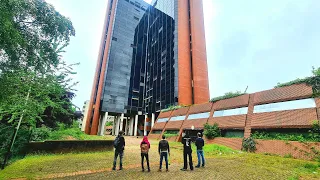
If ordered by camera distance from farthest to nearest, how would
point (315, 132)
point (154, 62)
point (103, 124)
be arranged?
point (154, 62)
point (103, 124)
point (315, 132)

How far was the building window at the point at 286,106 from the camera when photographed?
43.7ft

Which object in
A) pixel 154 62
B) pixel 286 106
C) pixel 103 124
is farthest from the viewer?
pixel 154 62

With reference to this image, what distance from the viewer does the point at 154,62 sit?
50.7m

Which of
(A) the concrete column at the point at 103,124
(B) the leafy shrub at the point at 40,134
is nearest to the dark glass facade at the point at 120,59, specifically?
(A) the concrete column at the point at 103,124

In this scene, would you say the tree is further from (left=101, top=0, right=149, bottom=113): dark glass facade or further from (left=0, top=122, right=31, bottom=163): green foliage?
(left=101, top=0, right=149, bottom=113): dark glass facade

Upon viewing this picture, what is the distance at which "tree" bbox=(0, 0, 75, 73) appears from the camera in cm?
489

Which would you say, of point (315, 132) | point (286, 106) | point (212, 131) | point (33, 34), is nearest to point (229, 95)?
point (212, 131)

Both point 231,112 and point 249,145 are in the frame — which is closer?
point 249,145

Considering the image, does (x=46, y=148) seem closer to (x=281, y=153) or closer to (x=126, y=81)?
(x=281, y=153)

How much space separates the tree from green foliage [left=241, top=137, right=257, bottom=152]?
1686 centimetres

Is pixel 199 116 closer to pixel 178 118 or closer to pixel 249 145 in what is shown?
pixel 178 118

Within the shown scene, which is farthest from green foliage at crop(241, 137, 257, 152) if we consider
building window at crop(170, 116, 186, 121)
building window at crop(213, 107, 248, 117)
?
building window at crop(170, 116, 186, 121)

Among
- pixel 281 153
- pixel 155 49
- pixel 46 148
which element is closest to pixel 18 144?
pixel 46 148

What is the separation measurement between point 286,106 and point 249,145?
5.04 m
